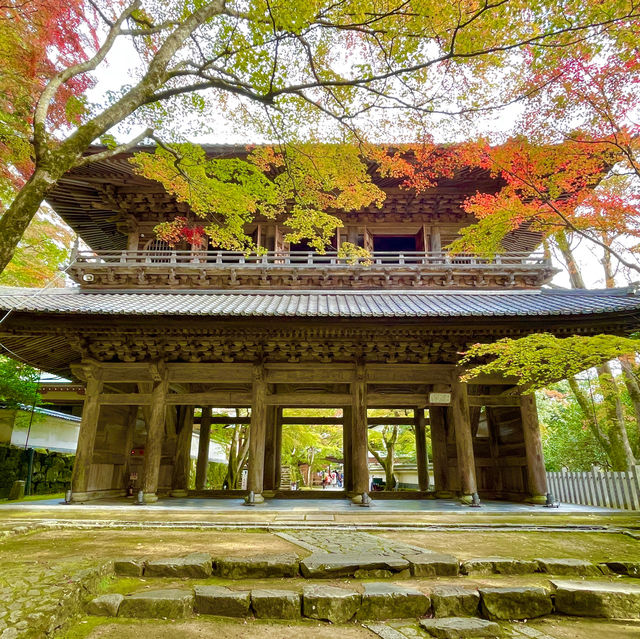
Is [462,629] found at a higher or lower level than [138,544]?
lower

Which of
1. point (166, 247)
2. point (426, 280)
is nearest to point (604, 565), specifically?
point (426, 280)

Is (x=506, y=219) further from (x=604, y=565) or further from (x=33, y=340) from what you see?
(x=33, y=340)

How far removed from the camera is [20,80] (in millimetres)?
8891

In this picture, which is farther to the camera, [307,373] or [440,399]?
[307,373]

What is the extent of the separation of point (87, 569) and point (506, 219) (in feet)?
30.5

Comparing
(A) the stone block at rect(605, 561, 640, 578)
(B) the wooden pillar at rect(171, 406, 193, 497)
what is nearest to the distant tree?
(B) the wooden pillar at rect(171, 406, 193, 497)

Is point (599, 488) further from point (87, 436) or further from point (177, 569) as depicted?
point (87, 436)

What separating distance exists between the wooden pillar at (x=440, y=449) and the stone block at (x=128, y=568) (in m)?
8.82

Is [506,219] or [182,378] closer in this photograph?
[506,219]

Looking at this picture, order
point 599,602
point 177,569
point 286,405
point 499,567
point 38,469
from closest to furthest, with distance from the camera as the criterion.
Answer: point 599,602, point 177,569, point 499,567, point 286,405, point 38,469

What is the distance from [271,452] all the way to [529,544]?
7.80 metres

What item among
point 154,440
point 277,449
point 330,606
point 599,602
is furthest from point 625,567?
point 277,449

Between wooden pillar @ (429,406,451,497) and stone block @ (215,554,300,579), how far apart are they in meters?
7.97

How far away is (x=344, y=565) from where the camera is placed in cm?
429
